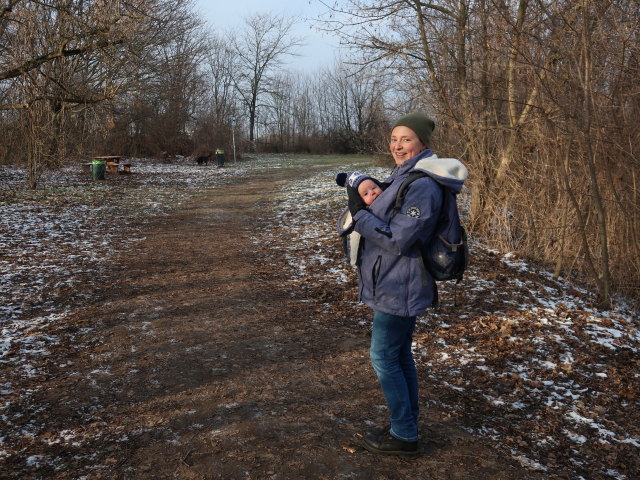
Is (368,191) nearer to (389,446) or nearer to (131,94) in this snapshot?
(389,446)

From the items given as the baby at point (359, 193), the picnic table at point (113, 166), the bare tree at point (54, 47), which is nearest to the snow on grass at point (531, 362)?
the baby at point (359, 193)

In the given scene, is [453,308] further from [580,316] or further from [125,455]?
[125,455]

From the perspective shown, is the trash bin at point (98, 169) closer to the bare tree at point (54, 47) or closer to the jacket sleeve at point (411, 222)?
the bare tree at point (54, 47)

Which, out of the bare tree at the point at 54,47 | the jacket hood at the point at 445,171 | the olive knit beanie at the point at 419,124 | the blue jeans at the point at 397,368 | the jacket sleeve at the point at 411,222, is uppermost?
the bare tree at the point at 54,47

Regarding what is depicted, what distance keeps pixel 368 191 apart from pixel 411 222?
371mm

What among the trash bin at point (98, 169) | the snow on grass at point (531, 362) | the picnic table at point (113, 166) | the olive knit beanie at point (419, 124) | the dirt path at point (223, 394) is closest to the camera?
the olive knit beanie at point (419, 124)

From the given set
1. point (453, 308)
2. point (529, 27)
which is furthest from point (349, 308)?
point (529, 27)

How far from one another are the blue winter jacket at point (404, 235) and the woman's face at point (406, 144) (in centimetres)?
4

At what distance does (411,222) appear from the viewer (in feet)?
8.55

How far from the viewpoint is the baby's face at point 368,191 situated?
2.85 m

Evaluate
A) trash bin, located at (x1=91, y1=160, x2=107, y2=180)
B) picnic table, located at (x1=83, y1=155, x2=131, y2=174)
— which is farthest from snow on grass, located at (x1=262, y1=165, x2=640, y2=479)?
picnic table, located at (x1=83, y1=155, x2=131, y2=174)

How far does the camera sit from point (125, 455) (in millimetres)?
2984

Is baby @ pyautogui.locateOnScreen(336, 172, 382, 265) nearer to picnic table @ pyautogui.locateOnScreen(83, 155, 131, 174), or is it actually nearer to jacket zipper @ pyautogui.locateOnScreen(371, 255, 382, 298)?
jacket zipper @ pyautogui.locateOnScreen(371, 255, 382, 298)

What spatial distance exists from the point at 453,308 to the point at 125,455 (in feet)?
13.5
